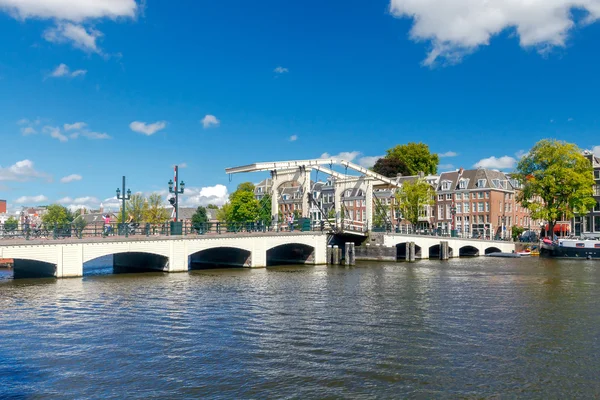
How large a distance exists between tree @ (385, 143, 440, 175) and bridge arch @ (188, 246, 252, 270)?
174 ft

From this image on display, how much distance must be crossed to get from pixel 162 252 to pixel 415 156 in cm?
6565

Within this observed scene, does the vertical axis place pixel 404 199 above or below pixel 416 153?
below

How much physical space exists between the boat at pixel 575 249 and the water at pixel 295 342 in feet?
111

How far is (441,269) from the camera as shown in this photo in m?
40.7

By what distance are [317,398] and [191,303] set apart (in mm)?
12226

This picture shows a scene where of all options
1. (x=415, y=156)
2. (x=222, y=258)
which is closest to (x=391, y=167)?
(x=415, y=156)

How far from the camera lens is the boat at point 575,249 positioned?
57.1 m

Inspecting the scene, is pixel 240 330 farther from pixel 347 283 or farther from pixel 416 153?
pixel 416 153

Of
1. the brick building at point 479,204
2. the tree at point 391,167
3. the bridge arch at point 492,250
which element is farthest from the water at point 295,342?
the tree at point 391,167

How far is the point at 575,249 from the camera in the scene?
58.3 metres

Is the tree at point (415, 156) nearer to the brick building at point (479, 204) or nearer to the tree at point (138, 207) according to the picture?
the brick building at point (479, 204)

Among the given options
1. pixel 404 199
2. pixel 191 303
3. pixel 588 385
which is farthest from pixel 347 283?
pixel 404 199

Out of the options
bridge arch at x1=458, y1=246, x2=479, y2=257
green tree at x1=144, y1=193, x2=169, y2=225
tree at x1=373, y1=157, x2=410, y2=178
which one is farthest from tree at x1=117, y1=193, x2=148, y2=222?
bridge arch at x1=458, y1=246, x2=479, y2=257

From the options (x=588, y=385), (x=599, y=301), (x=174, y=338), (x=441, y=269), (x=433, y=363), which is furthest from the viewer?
(x=441, y=269)
